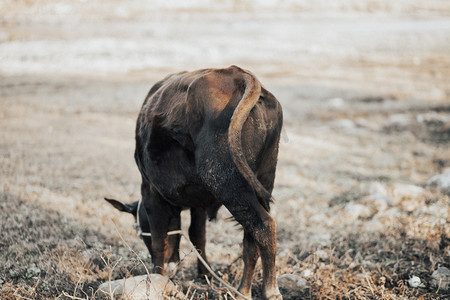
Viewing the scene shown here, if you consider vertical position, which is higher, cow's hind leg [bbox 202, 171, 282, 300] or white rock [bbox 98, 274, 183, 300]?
cow's hind leg [bbox 202, 171, 282, 300]

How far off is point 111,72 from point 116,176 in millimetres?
15022

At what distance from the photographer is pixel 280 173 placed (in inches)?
293

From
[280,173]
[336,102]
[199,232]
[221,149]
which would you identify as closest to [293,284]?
[199,232]

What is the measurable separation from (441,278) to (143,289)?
8.79ft

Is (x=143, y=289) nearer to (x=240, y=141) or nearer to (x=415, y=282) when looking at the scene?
(x=240, y=141)

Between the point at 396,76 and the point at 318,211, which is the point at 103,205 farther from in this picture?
the point at 396,76

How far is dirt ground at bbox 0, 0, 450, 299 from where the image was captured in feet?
12.5

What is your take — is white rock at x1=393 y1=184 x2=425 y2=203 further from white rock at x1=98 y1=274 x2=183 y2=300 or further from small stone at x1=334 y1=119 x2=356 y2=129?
small stone at x1=334 y1=119 x2=356 y2=129

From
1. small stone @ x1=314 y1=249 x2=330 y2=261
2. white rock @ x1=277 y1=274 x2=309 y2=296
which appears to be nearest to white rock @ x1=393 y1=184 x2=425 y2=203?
small stone @ x1=314 y1=249 x2=330 y2=261

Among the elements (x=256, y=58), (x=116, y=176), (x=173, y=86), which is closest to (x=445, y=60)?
(x=256, y=58)

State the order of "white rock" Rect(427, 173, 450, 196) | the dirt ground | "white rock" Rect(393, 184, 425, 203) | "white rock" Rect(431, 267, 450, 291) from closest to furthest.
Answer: "white rock" Rect(431, 267, 450, 291), the dirt ground, "white rock" Rect(393, 184, 425, 203), "white rock" Rect(427, 173, 450, 196)

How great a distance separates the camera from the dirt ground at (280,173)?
3.81 m

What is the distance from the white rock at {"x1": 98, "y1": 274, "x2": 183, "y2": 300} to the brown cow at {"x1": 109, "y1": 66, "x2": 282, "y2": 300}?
0.65m

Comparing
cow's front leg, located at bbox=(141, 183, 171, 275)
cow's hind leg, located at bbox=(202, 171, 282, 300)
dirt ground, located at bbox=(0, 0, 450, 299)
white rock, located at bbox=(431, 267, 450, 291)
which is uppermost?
cow's hind leg, located at bbox=(202, 171, 282, 300)
